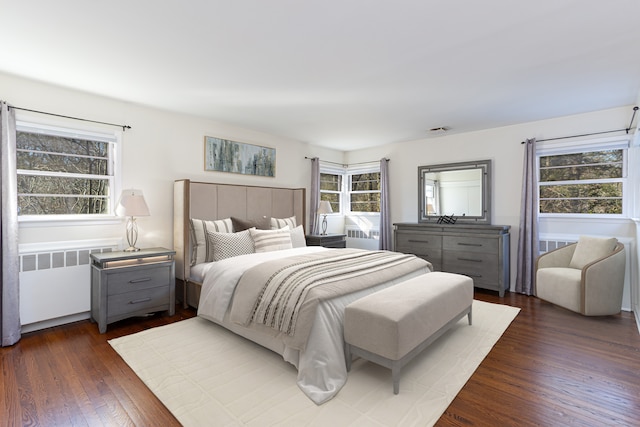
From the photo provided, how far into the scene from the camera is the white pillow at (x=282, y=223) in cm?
456

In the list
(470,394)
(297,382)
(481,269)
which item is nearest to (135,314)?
(297,382)

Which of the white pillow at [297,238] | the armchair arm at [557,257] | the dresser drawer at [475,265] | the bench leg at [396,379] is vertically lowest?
the bench leg at [396,379]

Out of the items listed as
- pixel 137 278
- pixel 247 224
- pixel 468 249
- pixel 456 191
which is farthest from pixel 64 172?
pixel 456 191

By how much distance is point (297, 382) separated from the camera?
2.17 m

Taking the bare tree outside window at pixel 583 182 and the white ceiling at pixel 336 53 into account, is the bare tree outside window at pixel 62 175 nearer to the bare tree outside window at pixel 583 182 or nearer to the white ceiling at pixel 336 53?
the white ceiling at pixel 336 53

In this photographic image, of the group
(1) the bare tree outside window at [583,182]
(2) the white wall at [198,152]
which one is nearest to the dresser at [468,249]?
(2) the white wall at [198,152]


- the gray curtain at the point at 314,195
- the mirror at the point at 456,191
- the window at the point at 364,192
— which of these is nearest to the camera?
the mirror at the point at 456,191

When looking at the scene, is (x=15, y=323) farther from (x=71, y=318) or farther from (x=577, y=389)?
(x=577, y=389)

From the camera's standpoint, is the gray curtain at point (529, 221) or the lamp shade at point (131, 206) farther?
the gray curtain at point (529, 221)

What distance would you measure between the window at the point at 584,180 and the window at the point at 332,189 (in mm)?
3533

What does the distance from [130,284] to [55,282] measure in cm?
77

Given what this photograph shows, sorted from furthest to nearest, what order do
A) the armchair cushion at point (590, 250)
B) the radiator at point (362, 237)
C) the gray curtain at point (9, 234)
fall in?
the radiator at point (362, 237) < the armchair cushion at point (590, 250) < the gray curtain at point (9, 234)

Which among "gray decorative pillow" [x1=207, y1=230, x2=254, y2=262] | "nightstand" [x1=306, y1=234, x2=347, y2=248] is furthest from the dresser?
"gray decorative pillow" [x1=207, y1=230, x2=254, y2=262]

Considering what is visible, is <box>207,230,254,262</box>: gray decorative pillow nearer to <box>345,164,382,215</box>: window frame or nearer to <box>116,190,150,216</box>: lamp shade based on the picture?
<box>116,190,150,216</box>: lamp shade
